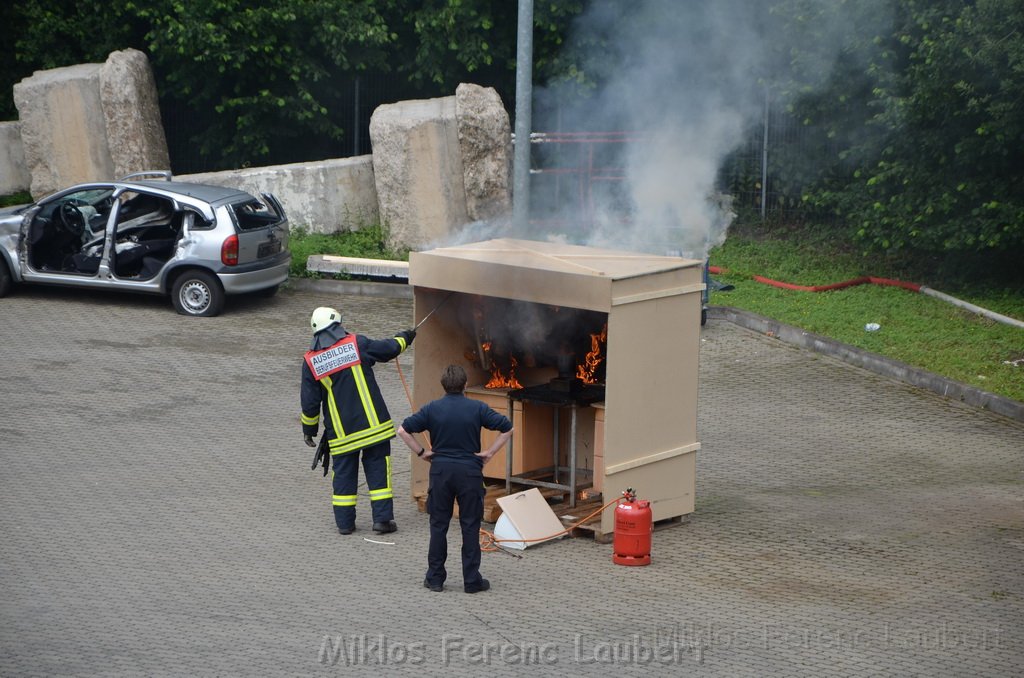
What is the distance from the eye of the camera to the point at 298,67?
2141cm

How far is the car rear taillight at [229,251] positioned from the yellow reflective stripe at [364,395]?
21.7ft

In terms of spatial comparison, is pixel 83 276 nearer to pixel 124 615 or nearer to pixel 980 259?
pixel 124 615

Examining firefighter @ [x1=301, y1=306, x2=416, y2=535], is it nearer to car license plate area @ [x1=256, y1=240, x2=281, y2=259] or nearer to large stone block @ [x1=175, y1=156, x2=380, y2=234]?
car license plate area @ [x1=256, y1=240, x2=281, y2=259]

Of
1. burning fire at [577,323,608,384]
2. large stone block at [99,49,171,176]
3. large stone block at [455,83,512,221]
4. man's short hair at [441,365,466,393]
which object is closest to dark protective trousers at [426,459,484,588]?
man's short hair at [441,365,466,393]

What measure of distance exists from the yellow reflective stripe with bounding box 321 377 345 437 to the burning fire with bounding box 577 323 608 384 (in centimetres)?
188

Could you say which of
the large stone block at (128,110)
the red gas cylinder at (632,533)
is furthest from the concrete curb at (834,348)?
the red gas cylinder at (632,533)

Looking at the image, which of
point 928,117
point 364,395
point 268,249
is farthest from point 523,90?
point 364,395

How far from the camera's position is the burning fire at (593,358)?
9562mm

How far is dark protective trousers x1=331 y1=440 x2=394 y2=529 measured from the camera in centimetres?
883

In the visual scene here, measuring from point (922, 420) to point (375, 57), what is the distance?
42.2 feet

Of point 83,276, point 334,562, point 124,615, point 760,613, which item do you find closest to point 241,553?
point 334,562

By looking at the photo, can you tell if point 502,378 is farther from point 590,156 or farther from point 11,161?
point 11,161

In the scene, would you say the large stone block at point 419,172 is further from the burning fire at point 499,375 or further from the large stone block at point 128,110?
the burning fire at point 499,375

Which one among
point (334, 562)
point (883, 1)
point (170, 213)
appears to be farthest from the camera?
point (170, 213)
